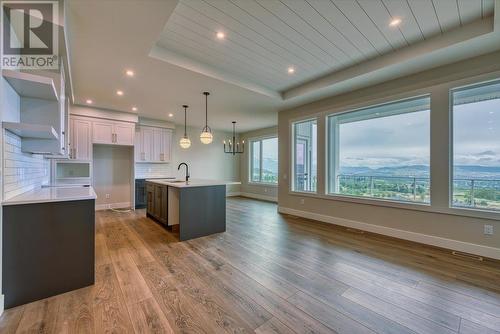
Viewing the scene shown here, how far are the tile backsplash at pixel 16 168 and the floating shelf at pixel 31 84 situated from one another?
1.50 ft

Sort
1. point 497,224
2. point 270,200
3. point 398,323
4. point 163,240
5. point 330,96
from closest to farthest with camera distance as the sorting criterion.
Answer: point 398,323, point 497,224, point 163,240, point 330,96, point 270,200

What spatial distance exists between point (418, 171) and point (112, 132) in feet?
22.8

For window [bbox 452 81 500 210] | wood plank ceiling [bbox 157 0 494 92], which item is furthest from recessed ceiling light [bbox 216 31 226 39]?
window [bbox 452 81 500 210]

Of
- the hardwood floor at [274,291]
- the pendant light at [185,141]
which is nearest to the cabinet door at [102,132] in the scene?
the pendant light at [185,141]

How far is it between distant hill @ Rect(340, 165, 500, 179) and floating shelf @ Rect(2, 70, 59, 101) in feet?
15.9

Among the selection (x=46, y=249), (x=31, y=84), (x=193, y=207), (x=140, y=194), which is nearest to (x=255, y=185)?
(x=140, y=194)

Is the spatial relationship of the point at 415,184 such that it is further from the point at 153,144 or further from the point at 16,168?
the point at 153,144

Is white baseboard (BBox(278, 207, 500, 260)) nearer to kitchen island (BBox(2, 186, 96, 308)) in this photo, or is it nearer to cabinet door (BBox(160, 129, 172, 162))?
kitchen island (BBox(2, 186, 96, 308))

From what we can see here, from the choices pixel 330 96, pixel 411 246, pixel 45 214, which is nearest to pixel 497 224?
pixel 411 246

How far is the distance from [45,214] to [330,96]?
4862 millimetres

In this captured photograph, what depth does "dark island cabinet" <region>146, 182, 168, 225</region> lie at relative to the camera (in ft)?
14.1

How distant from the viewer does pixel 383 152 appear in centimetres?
417

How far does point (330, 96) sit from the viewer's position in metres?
4.59

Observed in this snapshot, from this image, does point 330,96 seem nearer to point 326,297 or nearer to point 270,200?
point 326,297
